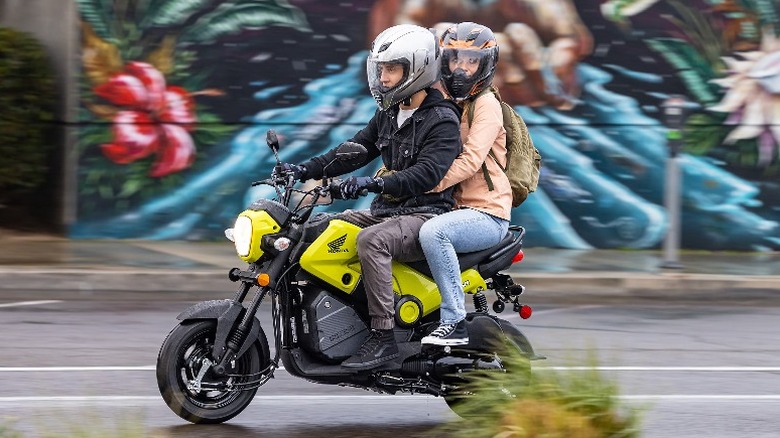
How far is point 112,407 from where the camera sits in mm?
7492

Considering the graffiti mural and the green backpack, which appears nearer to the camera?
the green backpack

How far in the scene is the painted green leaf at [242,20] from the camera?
1434 cm

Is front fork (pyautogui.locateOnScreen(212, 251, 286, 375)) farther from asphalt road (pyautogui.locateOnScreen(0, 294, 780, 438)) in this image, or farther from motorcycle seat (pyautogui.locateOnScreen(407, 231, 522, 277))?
motorcycle seat (pyautogui.locateOnScreen(407, 231, 522, 277))

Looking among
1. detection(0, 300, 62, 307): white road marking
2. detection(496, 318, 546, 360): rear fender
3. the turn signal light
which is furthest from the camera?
detection(0, 300, 62, 307): white road marking

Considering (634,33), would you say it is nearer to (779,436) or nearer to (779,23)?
(779,23)

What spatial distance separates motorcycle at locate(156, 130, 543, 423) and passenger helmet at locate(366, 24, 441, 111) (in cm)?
43

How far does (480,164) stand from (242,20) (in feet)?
24.8

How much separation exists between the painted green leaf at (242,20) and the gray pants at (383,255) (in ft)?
24.5

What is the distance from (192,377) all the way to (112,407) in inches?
30.5

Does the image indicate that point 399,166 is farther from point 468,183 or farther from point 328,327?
point 328,327

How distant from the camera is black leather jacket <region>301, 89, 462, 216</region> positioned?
706 centimetres

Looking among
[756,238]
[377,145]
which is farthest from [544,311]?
[377,145]

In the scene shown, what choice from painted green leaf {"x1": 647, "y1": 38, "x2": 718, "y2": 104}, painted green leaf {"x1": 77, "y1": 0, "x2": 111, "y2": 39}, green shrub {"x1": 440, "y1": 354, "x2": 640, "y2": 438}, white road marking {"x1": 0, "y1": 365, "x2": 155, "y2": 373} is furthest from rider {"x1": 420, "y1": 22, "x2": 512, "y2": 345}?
painted green leaf {"x1": 647, "y1": 38, "x2": 718, "y2": 104}

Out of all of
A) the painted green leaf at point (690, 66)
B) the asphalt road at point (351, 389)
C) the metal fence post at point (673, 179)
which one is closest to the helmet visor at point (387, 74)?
the asphalt road at point (351, 389)
